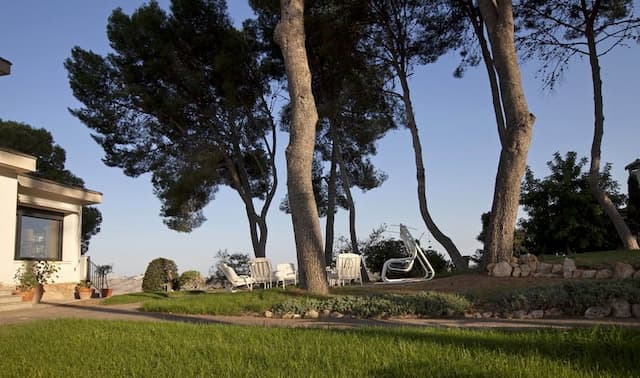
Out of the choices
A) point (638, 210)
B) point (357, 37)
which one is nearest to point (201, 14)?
point (357, 37)

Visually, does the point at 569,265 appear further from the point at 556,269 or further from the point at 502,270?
the point at 502,270

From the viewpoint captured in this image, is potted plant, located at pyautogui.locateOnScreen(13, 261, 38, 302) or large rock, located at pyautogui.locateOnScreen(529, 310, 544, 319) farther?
potted plant, located at pyautogui.locateOnScreen(13, 261, 38, 302)

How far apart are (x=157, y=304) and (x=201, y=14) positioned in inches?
464

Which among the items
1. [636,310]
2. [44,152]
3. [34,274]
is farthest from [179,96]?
[636,310]

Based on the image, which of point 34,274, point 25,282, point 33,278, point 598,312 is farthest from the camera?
point 34,274

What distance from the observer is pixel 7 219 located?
10523 millimetres

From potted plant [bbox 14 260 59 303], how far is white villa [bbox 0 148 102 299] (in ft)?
0.51

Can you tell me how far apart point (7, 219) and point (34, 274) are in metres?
1.69

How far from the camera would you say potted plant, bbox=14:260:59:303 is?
36.2 ft

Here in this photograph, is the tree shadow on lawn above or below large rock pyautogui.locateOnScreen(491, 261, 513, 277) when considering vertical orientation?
below

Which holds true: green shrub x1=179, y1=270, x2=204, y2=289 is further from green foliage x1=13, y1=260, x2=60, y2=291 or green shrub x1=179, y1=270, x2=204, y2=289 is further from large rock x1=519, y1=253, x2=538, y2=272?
large rock x1=519, y1=253, x2=538, y2=272

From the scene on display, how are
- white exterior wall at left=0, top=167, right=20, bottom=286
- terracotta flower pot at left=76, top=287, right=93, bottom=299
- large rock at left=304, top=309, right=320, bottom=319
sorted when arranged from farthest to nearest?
terracotta flower pot at left=76, top=287, right=93, bottom=299, white exterior wall at left=0, top=167, right=20, bottom=286, large rock at left=304, top=309, right=320, bottom=319

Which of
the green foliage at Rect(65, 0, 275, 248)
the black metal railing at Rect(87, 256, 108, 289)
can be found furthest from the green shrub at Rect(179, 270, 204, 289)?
the black metal railing at Rect(87, 256, 108, 289)

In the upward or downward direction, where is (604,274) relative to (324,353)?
upward
